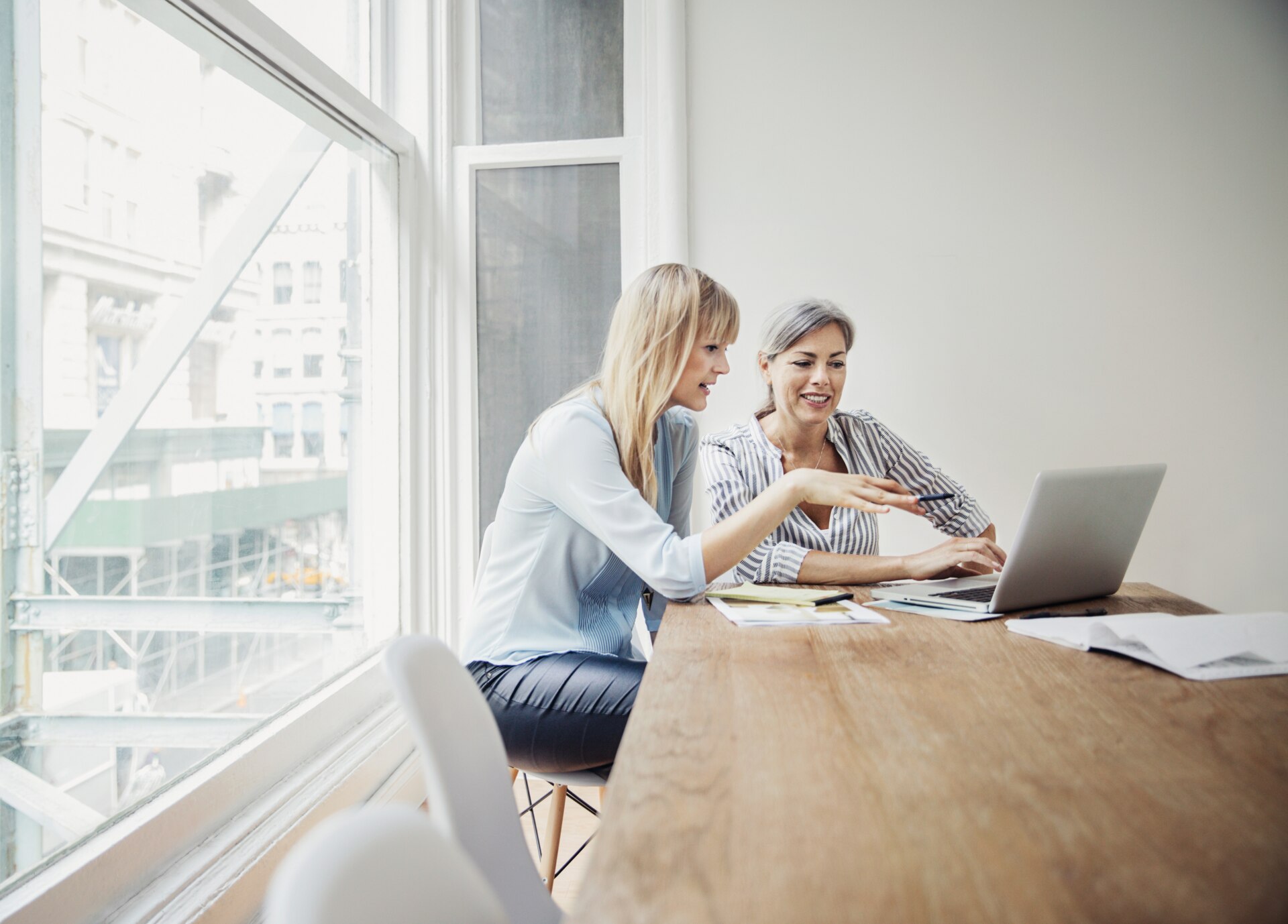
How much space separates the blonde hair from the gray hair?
44 cm

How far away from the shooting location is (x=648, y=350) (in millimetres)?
1614

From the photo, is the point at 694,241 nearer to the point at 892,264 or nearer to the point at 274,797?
the point at 892,264

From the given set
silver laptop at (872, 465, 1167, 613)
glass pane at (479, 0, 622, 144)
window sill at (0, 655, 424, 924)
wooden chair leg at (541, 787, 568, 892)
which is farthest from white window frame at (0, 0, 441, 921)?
silver laptop at (872, 465, 1167, 613)

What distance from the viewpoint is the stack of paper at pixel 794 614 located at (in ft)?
4.30

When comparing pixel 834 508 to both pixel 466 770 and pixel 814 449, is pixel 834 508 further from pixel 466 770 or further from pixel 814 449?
pixel 466 770

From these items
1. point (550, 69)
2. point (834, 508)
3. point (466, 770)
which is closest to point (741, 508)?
point (834, 508)

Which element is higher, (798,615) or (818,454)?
(818,454)

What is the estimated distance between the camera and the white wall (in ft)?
8.18

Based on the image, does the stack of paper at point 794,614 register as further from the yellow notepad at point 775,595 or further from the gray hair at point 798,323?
the gray hair at point 798,323

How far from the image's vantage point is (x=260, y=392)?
1.96 metres

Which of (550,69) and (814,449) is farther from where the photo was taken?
(550,69)

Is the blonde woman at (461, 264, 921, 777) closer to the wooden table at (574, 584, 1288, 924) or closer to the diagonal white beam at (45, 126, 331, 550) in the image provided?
the wooden table at (574, 584, 1288, 924)

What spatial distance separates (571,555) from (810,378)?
84cm

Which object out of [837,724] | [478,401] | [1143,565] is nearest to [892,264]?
[1143,565]
